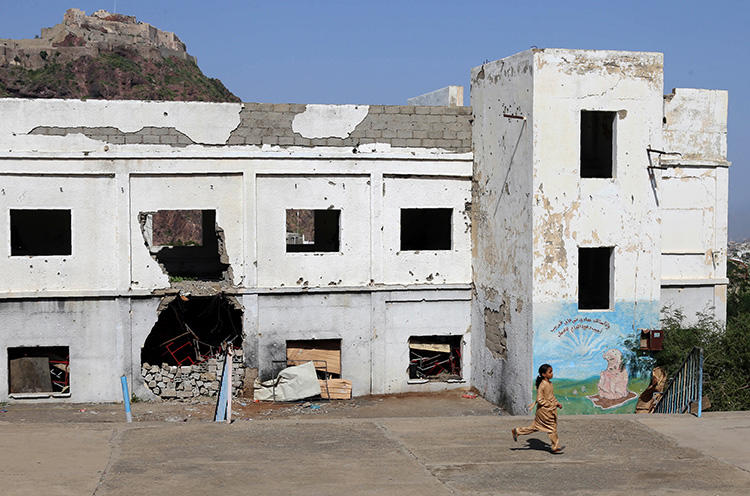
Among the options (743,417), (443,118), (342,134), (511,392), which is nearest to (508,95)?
(443,118)

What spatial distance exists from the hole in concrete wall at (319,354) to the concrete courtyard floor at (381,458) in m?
6.07

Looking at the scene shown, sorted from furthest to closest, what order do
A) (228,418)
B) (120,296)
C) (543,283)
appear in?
(120,296) → (543,283) → (228,418)

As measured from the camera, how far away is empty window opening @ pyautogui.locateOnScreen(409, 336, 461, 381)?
61.6 feet

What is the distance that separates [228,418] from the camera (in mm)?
11883

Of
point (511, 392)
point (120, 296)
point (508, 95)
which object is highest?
point (508, 95)

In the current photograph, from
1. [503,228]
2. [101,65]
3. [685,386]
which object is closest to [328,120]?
[503,228]

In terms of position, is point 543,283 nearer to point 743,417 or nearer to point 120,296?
point 743,417

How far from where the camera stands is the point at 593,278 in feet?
65.1

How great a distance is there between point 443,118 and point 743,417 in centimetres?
889

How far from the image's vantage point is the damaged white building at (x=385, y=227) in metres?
15.7

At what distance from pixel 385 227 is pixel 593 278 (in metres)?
5.21

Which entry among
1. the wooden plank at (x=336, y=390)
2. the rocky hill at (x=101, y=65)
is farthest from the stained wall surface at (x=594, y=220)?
the rocky hill at (x=101, y=65)

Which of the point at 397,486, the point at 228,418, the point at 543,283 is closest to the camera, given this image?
the point at 397,486

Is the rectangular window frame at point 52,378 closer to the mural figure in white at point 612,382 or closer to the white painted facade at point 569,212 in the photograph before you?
the white painted facade at point 569,212
